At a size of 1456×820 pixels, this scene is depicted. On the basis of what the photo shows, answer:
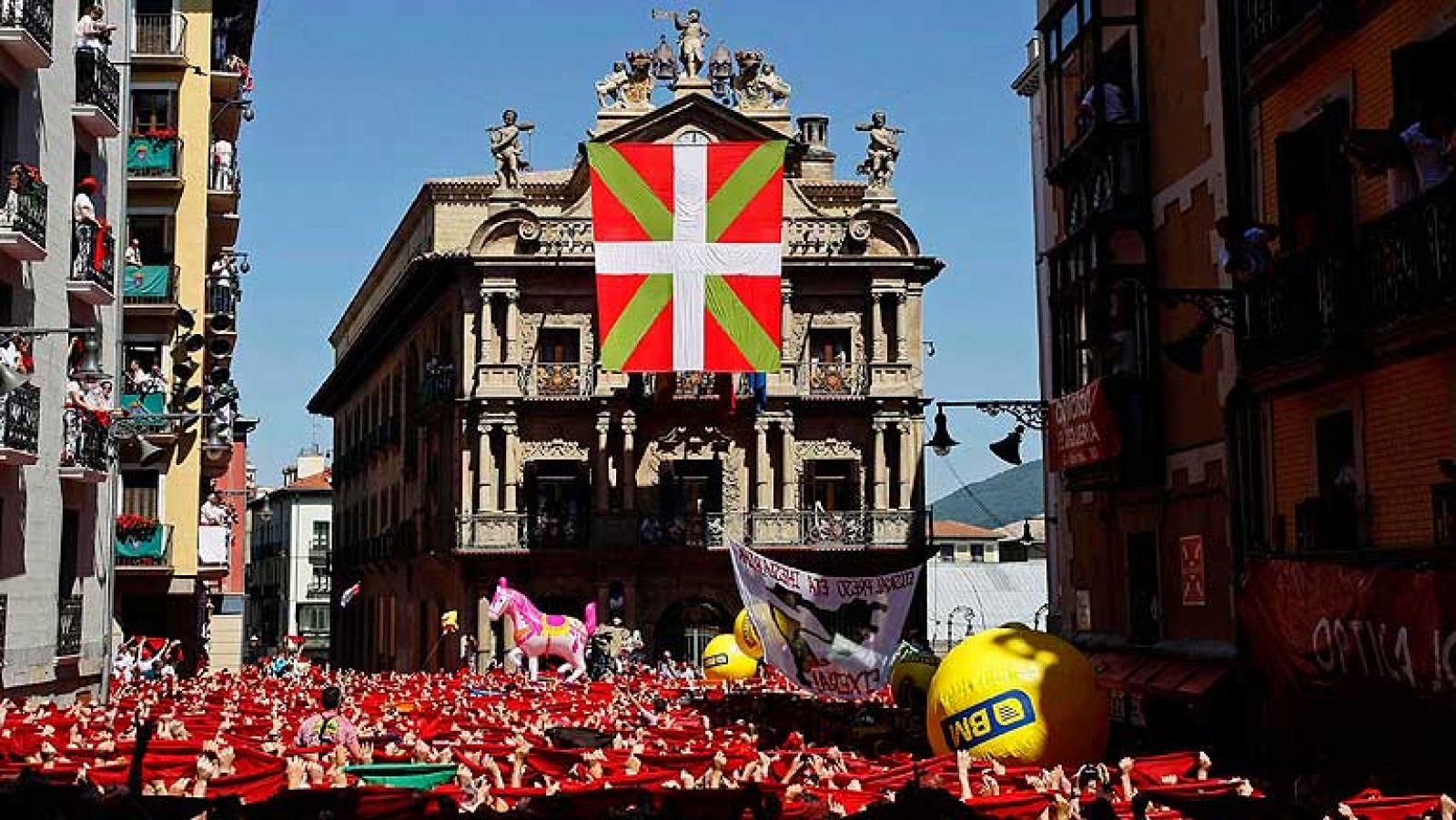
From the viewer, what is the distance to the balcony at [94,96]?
27281mm

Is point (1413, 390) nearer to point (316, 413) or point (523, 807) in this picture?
point (523, 807)

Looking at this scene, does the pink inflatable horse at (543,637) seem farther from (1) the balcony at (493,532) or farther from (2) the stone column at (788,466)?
(2) the stone column at (788,466)

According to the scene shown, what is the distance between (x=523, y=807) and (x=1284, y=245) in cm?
1042

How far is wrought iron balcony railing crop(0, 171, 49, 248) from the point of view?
23906mm

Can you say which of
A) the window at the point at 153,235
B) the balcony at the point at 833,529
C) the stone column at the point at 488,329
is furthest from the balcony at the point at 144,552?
the balcony at the point at 833,529

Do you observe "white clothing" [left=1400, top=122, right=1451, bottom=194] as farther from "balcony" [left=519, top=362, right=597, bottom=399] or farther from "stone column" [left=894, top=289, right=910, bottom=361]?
"balcony" [left=519, top=362, right=597, bottom=399]

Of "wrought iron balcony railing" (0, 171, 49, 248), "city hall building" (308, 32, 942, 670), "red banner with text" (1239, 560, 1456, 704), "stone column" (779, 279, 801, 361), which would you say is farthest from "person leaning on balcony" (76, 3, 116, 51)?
"stone column" (779, 279, 801, 361)

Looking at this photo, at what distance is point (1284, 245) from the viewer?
1848 centimetres

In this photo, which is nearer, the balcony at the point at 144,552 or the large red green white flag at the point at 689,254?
the large red green white flag at the point at 689,254

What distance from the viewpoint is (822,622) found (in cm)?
2547

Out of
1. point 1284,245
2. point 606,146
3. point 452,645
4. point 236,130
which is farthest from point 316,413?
point 1284,245

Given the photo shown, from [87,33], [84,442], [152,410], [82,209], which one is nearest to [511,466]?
[152,410]

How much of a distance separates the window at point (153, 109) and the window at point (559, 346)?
15.6 m

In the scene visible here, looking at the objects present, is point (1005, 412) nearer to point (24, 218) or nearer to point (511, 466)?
point (24, 218)
